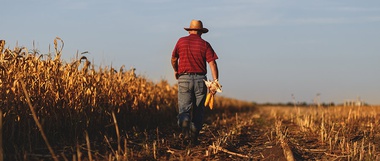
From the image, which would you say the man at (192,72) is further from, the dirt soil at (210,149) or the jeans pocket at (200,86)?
the dirt soil at (210,149)

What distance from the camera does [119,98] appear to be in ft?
34.7

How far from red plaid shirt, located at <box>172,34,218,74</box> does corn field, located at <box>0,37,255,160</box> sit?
174cm

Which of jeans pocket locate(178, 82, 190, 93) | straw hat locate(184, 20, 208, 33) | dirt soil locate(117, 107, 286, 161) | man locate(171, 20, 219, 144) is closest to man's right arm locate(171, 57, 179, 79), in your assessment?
man locate(171, 20, 219, 144)

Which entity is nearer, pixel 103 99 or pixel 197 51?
pixel 197 51

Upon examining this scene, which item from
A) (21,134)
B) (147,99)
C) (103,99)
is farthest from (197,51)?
(147,99)

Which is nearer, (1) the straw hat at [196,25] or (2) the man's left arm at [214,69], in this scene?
(2) the man's left arm at [214,69]

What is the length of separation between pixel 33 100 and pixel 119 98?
2891 millimetres

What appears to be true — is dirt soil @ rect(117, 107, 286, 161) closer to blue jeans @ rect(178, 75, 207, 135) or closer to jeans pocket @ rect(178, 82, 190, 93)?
blue jeans @ rect(178, 75, 207, 135)

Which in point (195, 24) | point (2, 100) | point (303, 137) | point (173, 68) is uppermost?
point (195, 24)

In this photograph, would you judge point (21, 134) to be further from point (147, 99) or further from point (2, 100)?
point (147, 99)

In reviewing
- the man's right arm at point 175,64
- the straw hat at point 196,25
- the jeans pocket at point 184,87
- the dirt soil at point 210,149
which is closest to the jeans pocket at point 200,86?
the jeans pocket at point 184,87

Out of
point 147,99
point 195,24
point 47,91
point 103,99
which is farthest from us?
point 147,99

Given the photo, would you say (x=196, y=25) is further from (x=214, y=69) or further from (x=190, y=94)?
(x=190, y=94)

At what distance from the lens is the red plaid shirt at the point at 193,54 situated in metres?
8.38
